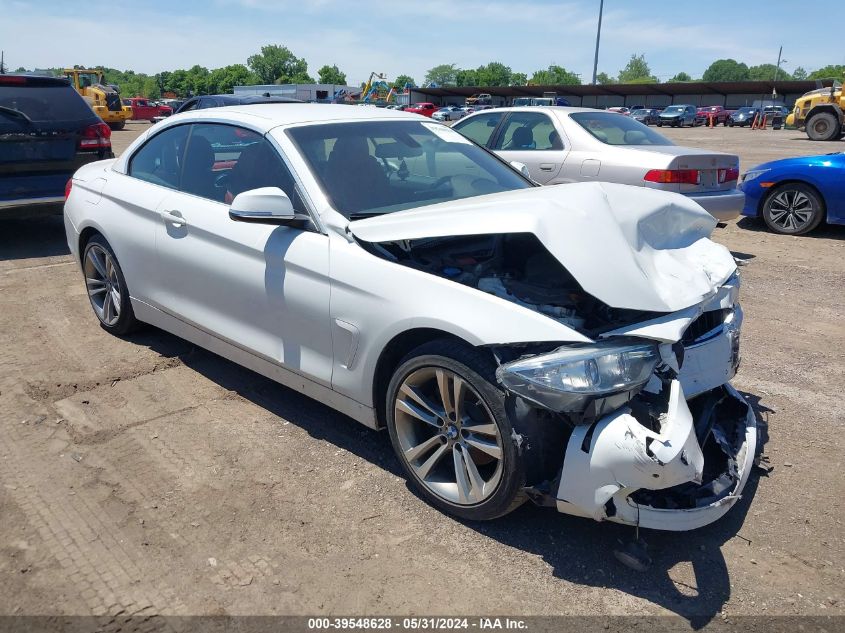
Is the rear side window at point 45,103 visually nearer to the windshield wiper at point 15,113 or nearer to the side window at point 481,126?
the windshield wiper at point 15,113

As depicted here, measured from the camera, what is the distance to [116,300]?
16.5 feet

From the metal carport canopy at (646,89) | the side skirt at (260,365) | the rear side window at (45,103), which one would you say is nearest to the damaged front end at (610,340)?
the side skirt at (260,365)

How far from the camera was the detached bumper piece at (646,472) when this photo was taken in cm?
248

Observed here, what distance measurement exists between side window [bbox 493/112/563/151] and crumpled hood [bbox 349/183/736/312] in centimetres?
501

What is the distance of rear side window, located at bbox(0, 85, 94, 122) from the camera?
7.48 meters

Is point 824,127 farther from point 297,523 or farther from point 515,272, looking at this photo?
point 297,523

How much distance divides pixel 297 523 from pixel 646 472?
59.6 inches

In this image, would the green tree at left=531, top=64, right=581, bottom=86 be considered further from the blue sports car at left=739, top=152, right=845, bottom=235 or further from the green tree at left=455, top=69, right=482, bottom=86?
the blue sports car at left=739, top=152, right=845, bottom=235

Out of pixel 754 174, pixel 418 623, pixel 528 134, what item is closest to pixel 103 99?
pixel 528 134

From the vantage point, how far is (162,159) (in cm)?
468

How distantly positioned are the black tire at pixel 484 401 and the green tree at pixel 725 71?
181157 millimetres

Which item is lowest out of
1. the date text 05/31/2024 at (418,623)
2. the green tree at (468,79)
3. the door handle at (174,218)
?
the date text 05/31/2024 at (418,623)

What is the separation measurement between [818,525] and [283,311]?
8.79 feet

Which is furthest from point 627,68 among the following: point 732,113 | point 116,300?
point 116,300
